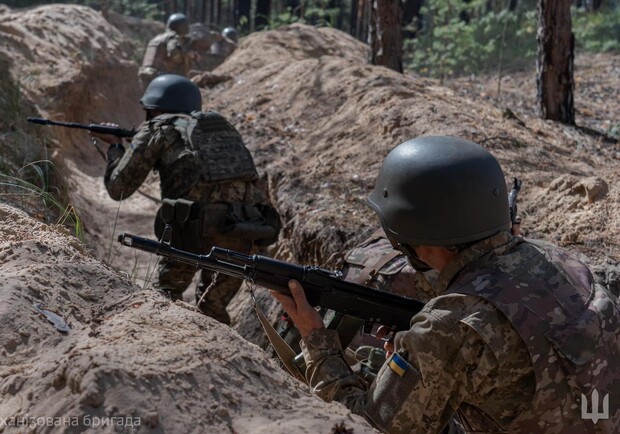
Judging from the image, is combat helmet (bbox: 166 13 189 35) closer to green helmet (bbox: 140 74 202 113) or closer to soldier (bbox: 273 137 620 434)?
green helmet (bbox: 140 74 202 113)

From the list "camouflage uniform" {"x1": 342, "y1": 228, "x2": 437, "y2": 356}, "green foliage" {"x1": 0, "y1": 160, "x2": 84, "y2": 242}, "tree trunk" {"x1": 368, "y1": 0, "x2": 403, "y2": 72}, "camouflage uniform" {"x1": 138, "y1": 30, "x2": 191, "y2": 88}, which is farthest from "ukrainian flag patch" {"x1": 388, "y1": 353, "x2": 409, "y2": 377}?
"camouflage uniform" {"x1": 138, "y1": 30, "x2": 191, "y2": 88}

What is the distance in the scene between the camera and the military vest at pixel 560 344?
266cm

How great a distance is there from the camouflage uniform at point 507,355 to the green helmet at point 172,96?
3.72 meters

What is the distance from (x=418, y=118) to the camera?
8.75m

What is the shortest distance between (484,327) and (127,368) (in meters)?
1.14

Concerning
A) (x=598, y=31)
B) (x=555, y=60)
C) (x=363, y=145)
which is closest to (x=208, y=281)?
(x=363, y=145)

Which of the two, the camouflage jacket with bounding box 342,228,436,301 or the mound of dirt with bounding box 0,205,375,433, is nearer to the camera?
the mound of dirt with bounding box 0,205,375,433

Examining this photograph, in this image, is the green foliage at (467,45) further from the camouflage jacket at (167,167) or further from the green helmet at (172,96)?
the camouflage jacket at (167,167)

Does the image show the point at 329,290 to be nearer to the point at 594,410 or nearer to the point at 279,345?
the point at 279,345

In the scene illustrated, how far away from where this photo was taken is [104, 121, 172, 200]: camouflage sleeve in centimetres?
572

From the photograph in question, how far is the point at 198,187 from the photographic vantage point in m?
5.74

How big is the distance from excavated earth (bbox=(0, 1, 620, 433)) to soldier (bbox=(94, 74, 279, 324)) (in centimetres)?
33

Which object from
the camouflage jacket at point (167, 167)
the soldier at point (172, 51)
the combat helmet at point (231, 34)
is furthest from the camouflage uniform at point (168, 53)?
the camouflage jacket at point (167, 167)

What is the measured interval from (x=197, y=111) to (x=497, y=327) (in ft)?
12.3
